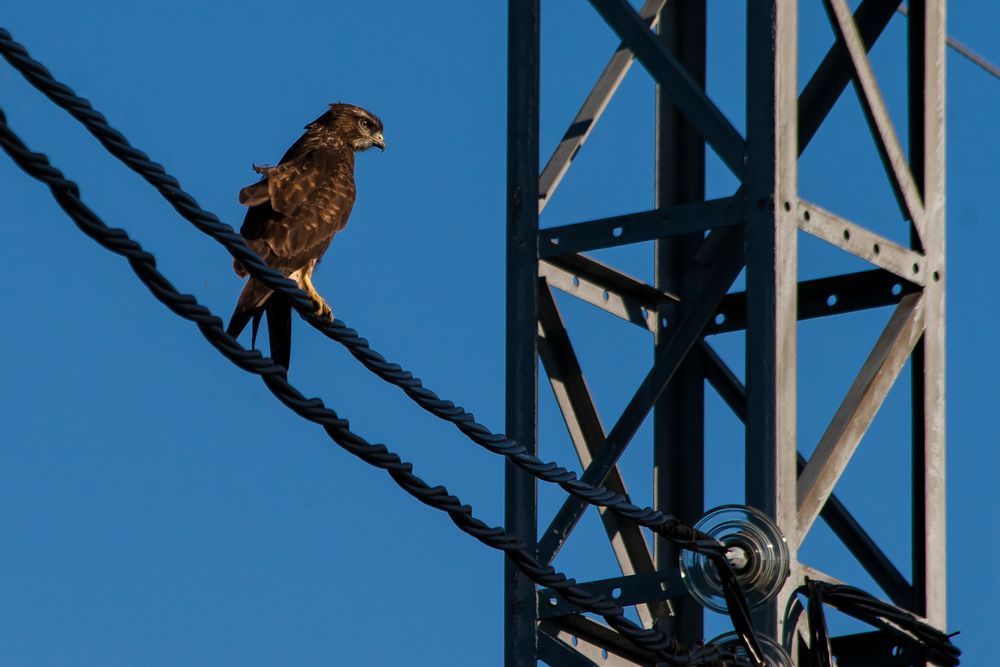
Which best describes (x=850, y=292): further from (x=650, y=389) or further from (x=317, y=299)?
(x=317, y=299)

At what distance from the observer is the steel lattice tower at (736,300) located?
5.22 meters

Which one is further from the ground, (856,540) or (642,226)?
(642,226)

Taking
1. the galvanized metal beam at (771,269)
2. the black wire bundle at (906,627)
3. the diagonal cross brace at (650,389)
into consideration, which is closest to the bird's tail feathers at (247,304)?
the diagonal cross brace at (650,389)

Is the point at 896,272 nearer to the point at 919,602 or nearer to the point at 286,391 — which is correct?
the point at 919,602

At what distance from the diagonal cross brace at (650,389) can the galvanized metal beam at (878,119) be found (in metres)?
0.61

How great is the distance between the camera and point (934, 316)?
19.4ft

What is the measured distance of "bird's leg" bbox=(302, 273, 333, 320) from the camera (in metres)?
7.33

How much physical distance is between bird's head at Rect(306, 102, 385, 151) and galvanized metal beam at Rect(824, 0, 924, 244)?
12.2 ft

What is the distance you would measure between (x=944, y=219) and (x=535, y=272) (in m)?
1.40

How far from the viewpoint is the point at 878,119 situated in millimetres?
5840

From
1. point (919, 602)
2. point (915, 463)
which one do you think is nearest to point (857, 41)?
point (915, 463)

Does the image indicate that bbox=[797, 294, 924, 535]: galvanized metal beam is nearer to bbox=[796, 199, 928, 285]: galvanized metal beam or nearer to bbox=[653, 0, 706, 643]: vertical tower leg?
bbox=[796, 199, 928, 285]: galvanized metal beam

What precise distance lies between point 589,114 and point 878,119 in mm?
1014

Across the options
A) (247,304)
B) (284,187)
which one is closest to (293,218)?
(284,187)
